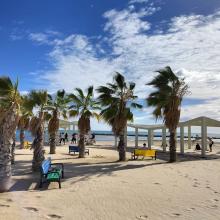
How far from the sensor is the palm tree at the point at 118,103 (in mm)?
18850

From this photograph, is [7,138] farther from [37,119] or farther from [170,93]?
[170,93]

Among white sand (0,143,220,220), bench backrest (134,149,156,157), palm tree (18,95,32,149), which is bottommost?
white sand (0,143,220,220)

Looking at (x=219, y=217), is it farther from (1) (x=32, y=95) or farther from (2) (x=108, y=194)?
(1) (x=32, y=95)

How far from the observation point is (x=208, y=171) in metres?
14.1

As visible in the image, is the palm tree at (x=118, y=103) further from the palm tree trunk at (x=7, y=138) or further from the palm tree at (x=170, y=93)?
the palm tree trunk at (x=7, y=138)

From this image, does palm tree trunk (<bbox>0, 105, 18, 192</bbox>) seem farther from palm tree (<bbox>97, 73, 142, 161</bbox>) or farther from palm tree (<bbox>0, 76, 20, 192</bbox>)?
palm tree (<bbox>97, 73, 142, 161</bbox>)

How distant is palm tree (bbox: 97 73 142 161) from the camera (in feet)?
61.8

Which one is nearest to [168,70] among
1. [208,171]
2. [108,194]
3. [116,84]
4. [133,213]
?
[116,84]

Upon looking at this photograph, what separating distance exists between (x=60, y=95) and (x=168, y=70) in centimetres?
867

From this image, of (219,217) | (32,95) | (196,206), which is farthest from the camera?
(32,95)

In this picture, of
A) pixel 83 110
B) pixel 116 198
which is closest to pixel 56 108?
pixel 83 110

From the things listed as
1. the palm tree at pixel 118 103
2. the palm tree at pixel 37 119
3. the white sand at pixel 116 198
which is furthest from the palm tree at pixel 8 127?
the palm tree at pixel 118 103

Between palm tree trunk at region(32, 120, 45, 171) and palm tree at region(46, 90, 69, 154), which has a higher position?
palm tree at region(46, 90, 69, 154)

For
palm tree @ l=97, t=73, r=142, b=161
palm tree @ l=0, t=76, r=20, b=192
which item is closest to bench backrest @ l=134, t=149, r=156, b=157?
palm tree @ l=97, t=73, r=142, b=161
